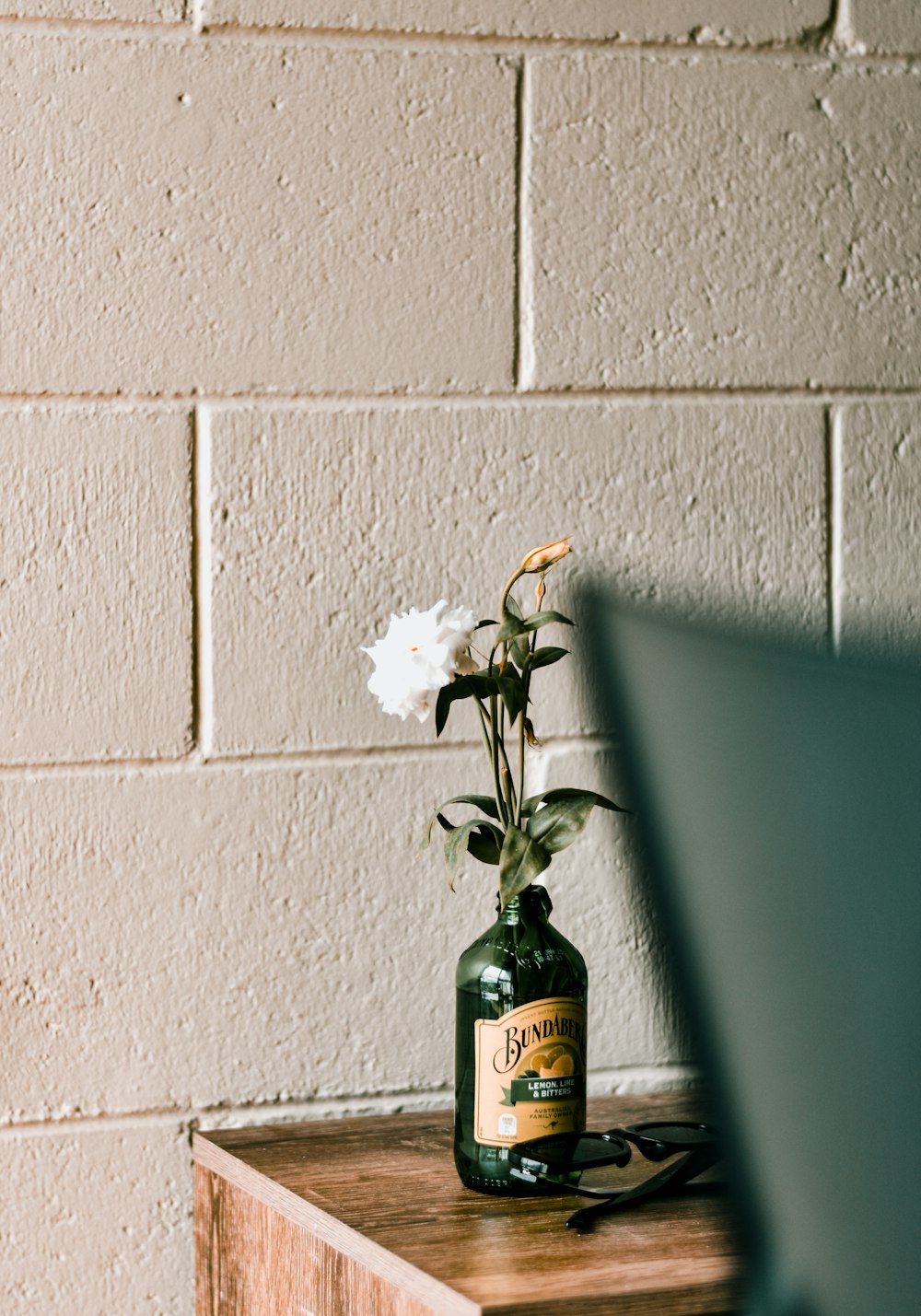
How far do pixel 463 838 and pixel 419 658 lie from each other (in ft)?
0.49

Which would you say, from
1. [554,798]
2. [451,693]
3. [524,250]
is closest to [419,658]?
[451,693]

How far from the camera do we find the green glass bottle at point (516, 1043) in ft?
3.04

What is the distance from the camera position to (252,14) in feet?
3.90

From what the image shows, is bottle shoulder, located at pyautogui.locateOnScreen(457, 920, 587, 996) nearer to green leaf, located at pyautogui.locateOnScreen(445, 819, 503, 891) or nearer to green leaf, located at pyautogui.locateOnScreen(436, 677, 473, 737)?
green leaf, located at pyautogui.locateOnScreen(445, 819, 503, 891)

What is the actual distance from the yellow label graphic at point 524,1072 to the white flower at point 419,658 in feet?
0.78

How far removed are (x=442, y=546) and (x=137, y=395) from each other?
1.02ft

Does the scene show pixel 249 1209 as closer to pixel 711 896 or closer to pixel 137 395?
pixel 137 395

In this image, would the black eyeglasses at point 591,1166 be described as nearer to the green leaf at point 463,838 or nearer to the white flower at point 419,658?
the green leaf at point 463,838

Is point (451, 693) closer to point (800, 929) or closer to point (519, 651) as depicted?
point (519, 651)

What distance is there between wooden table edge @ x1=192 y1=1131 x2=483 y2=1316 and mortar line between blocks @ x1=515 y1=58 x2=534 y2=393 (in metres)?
0.74

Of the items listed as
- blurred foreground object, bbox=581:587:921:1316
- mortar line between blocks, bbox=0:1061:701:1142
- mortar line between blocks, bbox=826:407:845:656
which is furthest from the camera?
mortar line between blocks, bbox=826:407:845:656

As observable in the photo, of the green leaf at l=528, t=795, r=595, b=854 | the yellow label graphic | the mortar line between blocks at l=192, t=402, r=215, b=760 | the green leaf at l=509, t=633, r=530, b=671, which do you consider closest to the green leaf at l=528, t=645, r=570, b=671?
the green leaf at l=509, t=633, r=530, b=671

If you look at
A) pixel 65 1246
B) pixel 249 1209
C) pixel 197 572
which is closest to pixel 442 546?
pixel 197 572

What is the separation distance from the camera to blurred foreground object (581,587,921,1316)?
0.83ft
